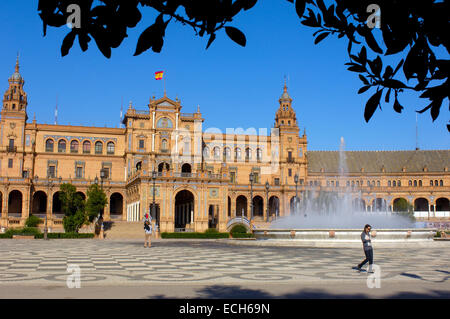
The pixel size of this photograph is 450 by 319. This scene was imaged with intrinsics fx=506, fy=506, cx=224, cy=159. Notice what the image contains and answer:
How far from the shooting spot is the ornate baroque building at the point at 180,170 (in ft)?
188

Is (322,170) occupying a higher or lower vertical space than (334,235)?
higher

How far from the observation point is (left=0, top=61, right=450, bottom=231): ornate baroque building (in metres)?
57.3

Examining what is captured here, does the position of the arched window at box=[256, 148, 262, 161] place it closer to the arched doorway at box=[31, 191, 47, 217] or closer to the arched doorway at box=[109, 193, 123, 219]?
the arched doorway at box=[109, 193, 123, 219]

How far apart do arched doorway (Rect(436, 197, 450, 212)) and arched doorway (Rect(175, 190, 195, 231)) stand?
146ft

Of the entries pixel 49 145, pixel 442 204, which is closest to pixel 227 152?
pixel 49 145

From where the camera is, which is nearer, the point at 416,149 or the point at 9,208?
the point at 9,208

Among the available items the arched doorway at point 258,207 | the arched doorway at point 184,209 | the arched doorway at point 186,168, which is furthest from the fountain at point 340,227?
the arched doorway at point 258,207

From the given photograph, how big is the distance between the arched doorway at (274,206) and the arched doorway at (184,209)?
52.8 feet

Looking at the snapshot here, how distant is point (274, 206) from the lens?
252 feet

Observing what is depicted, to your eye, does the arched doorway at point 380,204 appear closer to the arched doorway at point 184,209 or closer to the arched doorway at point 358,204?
the arched doorway at point 358,204

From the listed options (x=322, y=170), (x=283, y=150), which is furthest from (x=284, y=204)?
(x=322, y=170)
